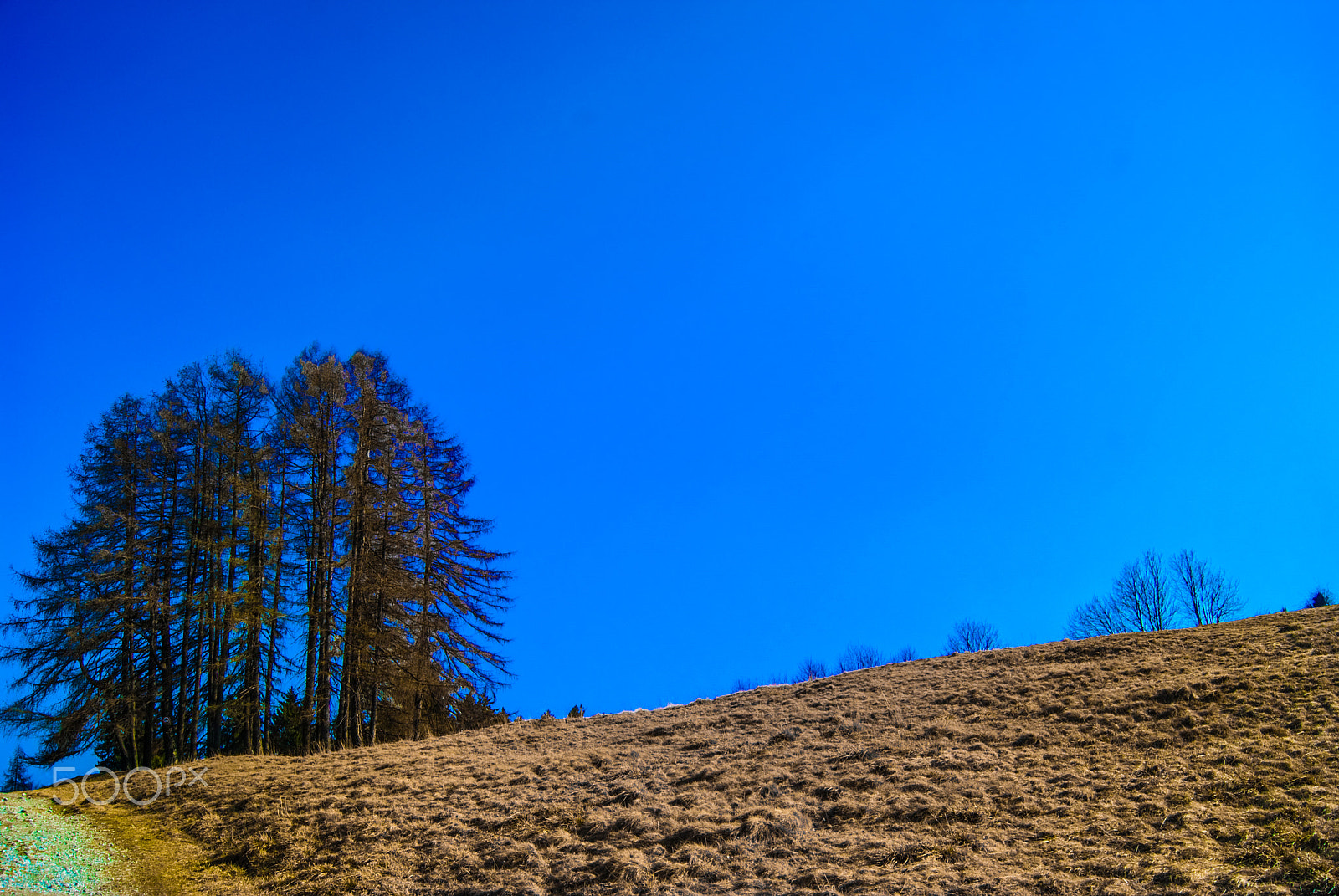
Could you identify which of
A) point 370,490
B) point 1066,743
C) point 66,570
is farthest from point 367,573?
point 1066,743

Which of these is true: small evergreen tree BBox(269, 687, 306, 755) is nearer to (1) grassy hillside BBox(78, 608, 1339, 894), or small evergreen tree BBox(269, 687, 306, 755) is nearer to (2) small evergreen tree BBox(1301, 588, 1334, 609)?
(1) grassy hillside BBox(78, 608, 1339, 894)

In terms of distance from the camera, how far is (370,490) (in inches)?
922

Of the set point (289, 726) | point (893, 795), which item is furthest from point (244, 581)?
point (893, 795)

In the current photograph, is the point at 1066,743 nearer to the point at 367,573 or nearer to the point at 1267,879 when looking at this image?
the point at 1267,879

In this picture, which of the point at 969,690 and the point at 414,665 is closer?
the point at 969,690

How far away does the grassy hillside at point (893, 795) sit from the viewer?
30.9 ft

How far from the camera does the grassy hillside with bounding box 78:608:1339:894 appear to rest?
9.41 meters

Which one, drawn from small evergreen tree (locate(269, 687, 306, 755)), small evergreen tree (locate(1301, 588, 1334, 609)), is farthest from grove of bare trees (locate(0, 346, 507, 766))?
small evergreen tree (locate(1301, 588, 1334, 609))

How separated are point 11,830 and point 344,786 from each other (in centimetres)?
565

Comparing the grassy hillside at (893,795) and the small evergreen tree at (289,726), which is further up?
the small evergreen tree at (289,726)

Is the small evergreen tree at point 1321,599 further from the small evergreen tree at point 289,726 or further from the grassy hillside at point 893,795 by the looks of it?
the small evergreen tree at point 289,726
